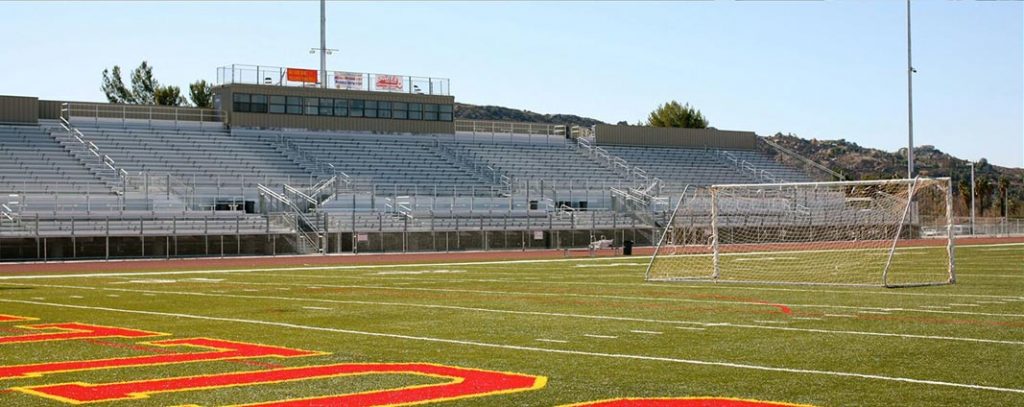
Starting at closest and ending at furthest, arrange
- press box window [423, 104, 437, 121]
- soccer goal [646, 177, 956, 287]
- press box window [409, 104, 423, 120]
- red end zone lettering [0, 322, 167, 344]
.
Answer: red end zone lettering [0, 322, 167, 344] < soccer goal [646, 177, 956, 287] < press box window [409, 104, 423, 120] < press box window [423, 104, 437, 121]

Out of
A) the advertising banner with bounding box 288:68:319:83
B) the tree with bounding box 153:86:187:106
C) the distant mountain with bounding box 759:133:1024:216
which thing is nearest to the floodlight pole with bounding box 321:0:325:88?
the advertising banner with bounding box 288:68:319:83

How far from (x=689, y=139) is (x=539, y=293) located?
5520cm

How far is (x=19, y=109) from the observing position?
53.1 metres

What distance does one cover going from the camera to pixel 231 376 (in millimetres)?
10289

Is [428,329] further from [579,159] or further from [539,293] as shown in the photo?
[579,159]

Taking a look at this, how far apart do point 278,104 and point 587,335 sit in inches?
1893

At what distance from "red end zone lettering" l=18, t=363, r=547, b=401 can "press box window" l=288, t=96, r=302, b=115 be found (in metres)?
50.2

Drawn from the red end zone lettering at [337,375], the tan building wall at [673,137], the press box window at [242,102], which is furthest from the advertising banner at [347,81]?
A: the red end zone lettering at [337,375]

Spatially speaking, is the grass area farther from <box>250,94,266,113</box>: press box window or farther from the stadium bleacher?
<box>250,94,266,113</box>: press box window

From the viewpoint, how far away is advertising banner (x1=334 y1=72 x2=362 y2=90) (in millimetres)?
61572

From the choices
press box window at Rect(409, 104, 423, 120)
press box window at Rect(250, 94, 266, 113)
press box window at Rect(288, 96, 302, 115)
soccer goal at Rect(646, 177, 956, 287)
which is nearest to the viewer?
soccer goal at Rect(646, 177, 956, 287)

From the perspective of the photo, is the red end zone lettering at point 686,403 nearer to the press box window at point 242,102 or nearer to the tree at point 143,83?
the press box window at point 242,102

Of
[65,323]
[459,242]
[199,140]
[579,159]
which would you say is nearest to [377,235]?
[459,242]

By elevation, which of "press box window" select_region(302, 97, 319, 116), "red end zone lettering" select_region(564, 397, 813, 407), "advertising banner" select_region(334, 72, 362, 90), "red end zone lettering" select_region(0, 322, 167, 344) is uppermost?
"advertising banner" select_region(334, 72, 362, 90)
